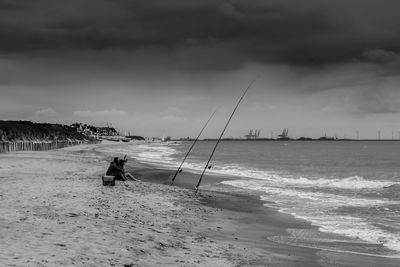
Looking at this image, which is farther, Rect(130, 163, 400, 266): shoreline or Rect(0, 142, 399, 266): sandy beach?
Rect(130, 163, 400, 266): shoreline

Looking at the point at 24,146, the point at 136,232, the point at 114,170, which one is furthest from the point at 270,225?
the point at 24,146

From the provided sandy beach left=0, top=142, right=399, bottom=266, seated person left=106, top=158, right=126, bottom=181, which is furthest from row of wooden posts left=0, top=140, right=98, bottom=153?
sandy beach left=0, top=142, right=399, bottom=266

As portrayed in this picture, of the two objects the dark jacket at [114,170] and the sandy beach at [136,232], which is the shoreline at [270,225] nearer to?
the sandy beach at [136,232]

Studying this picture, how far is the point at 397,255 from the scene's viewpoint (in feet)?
31.8

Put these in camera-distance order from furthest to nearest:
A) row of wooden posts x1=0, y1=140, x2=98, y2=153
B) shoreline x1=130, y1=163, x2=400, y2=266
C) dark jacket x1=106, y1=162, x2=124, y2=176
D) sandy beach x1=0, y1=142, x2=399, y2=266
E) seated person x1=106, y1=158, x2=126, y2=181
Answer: row of wooden posts x1=0, y1=140, x2=98, y2=153 → seated person x1=106, y1=158, x2=126, y2=181 → dark jacket x1=106, y1=162, x2=124, y2=176 → shoreline x1=130, y1=163, x2=400, y2=266 → sandy beach x1=0, y1=142, x2=399, y2=266

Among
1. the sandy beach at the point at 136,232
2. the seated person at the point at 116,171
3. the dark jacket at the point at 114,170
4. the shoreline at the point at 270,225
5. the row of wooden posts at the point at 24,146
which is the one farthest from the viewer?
the row of wooden posts at the point at 24,146

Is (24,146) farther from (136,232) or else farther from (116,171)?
(136,232)

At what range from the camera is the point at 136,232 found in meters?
9.67

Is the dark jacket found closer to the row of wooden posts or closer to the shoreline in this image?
the shoreline

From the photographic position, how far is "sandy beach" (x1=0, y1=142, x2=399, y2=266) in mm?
7422

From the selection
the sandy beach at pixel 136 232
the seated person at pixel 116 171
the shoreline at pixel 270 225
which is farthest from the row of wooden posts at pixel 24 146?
the sandy beach at pixel 136 232

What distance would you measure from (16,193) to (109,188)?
4.17 meters

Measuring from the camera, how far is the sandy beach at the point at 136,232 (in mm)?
7422

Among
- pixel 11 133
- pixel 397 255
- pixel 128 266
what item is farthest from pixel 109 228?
pixel 11 133
